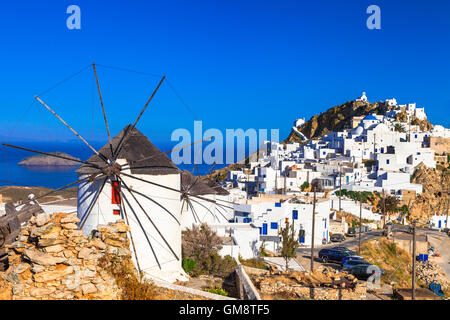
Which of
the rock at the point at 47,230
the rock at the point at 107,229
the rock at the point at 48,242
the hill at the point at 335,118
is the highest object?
the hill at the point at 335,118

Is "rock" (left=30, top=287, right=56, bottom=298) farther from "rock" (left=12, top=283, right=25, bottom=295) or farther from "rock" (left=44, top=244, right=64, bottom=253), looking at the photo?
"rock" (left=44, top=244, right=64, bottom=253)

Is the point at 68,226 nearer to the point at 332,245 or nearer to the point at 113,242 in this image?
the point at 113,242

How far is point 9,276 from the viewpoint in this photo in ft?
19.6

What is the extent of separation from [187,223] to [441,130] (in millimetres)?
58714

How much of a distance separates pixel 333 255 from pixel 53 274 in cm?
1707

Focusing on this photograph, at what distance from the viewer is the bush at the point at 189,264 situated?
43.1ft

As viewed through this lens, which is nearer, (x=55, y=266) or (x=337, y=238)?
(x=55, y=266)

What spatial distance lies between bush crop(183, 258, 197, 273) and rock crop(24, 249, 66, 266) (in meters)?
7.37

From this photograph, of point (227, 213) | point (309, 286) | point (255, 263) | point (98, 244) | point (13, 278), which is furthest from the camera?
point (227, 213)

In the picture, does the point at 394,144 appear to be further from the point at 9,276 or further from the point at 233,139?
the point at 9,276

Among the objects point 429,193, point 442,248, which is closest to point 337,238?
point 442,248

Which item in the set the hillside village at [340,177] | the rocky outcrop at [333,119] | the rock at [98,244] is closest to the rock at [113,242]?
the rock at [98,244]

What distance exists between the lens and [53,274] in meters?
6.04

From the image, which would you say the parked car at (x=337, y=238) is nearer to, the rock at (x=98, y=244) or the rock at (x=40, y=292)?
the rock at (x=98, y=244)
